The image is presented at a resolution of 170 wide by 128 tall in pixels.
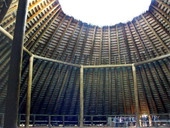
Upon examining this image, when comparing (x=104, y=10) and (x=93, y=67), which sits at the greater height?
(x=104, y=10)

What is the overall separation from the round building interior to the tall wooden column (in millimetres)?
8575

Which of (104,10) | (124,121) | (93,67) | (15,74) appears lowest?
(124,121)

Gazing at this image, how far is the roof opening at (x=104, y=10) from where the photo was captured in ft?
47.6

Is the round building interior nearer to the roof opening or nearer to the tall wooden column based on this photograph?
the roof opening

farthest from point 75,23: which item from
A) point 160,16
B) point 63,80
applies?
point 160,16

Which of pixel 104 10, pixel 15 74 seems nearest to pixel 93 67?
pixel 104 10

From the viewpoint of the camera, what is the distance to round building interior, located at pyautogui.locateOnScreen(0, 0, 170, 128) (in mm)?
13555

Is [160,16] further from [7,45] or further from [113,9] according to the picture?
[7,45]

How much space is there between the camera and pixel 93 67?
15812 millimetres

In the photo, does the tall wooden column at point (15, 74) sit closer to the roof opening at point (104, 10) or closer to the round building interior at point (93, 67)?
the round building interior at point (93, 67)

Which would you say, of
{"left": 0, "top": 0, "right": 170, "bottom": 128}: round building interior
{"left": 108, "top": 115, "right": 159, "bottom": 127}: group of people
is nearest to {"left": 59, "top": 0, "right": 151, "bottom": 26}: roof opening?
{"left": 0, "top": 0, "right": 170, "bottom": 128}: round building interior

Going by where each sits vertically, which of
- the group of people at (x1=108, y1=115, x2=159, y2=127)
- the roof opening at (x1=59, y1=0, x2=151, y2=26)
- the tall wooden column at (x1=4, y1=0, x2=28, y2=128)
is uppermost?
the roof opening at (x1=59, y1=0, x2=151, y2=26)

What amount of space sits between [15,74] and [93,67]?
12.3 m

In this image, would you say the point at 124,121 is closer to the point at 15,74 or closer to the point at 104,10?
the point at 104,10
